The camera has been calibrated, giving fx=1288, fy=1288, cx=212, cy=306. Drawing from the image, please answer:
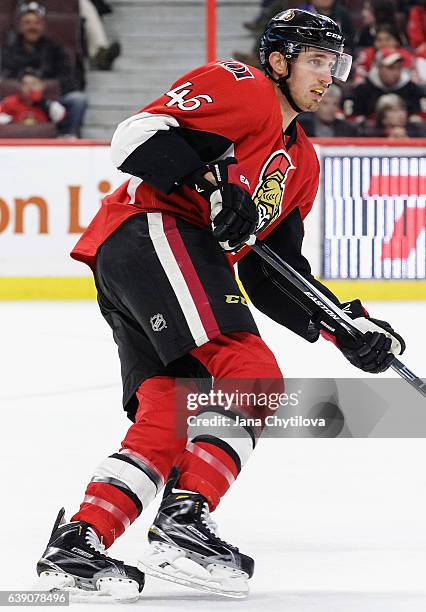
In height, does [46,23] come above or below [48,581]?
above

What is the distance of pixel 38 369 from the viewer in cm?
450

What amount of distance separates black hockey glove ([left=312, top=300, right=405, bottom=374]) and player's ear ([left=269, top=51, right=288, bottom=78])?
46 cm

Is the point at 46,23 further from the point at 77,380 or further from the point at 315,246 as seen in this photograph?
the point at 77,380

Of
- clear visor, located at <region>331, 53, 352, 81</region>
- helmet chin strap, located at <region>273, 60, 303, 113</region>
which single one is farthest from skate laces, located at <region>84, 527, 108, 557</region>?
clear visor, located at <region>331, 53, 352, 81</region>

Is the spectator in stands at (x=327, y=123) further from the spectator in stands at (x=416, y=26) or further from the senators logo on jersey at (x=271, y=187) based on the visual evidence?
the senators logo on jersey at (x=271, y=187)

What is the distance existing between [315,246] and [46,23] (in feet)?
8.79

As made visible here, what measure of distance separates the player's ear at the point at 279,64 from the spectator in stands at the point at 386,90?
497 cm

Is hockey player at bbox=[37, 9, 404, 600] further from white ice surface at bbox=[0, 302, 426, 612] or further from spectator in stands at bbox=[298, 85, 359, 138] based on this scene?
spectator in stands at bbox=[298, 85, 359, 138]

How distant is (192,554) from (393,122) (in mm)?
5265

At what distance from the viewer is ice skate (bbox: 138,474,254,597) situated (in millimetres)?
2031

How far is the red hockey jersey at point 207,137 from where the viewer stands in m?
2.26

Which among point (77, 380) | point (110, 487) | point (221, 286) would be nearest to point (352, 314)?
point (221, 286)

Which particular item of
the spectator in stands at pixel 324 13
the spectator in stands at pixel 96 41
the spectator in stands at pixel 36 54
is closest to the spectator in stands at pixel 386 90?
the spectator in stands at pixel 324 13

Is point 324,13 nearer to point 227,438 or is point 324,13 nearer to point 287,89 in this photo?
point 287,89
